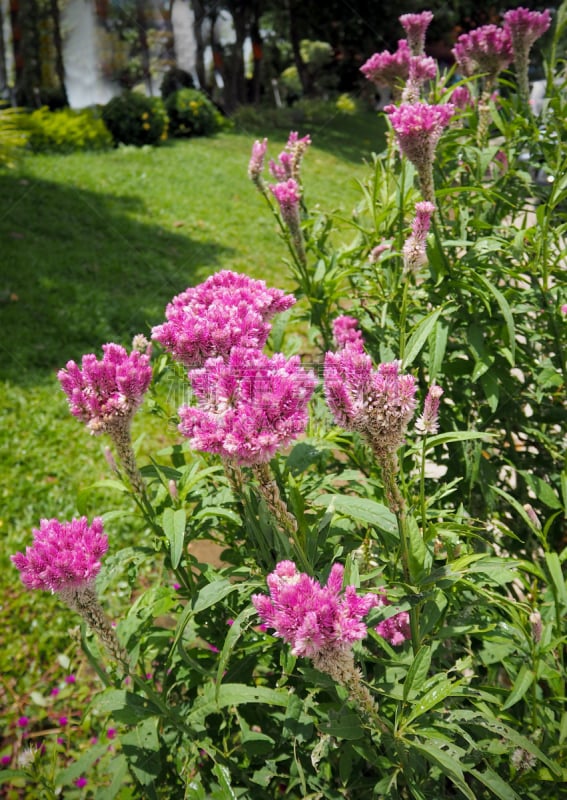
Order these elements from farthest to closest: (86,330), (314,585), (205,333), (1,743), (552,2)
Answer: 1. (552,2)
2. (86,330)
3. (1,743)
4. (205,333)
5. (314,585)

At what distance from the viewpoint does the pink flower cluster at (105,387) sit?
1318 mm

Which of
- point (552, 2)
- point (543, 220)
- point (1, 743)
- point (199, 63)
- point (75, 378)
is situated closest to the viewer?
point (75, 378)

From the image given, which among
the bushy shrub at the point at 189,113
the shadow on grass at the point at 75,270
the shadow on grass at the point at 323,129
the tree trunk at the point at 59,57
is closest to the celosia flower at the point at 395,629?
the shadow on grass at the point at 75,270

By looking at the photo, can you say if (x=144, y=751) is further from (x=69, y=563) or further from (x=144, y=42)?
(x=144, y=42)

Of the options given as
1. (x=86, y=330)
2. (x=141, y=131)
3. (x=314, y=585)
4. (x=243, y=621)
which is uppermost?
(x=141, y=131)

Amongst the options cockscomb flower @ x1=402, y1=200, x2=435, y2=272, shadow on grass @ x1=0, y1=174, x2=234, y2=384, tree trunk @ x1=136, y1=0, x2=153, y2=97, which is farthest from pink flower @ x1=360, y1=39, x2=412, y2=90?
tree trunk @ x1=136, y1=0, x2=153, y2=97

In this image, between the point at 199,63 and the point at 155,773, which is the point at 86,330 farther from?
the point at 199,63

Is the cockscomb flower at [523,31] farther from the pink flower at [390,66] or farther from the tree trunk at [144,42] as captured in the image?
the tree trunk at [144,42]

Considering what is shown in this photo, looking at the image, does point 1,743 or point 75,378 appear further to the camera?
point 1,743

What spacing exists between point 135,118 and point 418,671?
1400 cm

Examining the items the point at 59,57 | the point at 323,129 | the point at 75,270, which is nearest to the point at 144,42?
the point at 59,57

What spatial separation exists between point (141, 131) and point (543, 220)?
13423mm

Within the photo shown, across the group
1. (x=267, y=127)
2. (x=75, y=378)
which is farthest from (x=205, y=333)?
(x=267, y=127)

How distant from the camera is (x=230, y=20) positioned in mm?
18250
